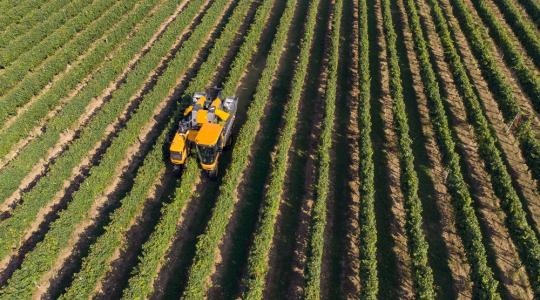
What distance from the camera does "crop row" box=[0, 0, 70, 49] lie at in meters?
34.9

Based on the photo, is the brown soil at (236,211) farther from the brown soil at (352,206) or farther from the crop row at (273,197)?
the brown soil at (352,206)

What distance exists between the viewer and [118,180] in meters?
22.7

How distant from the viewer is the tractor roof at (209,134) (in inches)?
808

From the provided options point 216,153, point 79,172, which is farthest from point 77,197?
point 216,153

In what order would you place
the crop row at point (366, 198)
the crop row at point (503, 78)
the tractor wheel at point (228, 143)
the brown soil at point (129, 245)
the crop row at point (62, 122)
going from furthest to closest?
the crop row at point (503, 78), the tractor wheel at point (228, 143), the crop row at point (62, 122), the brown soil at point (129, 245), the crop row at point (366, 198)

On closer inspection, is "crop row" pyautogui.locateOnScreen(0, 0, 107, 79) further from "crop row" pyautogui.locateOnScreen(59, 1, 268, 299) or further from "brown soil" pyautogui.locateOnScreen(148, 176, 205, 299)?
"brown soil" pyautogui.locateOnScreen(148, 176, 205, 299)

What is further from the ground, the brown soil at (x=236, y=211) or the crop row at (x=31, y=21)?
the crop row at (x=31, y=21)

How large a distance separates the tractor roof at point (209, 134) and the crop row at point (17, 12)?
28.0 m

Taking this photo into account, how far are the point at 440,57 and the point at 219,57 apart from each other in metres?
19.4

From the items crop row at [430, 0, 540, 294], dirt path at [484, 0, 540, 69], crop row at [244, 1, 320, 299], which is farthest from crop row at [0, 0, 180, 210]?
dirt path at [484, 0, 540, 69]

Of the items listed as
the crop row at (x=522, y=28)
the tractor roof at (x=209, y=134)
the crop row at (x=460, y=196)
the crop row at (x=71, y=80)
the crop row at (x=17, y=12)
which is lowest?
the crop row at (x=460, y=196)

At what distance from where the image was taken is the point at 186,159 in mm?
22297

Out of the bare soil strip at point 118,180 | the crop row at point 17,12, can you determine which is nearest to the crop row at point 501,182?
the bare soil strip at point 118,180

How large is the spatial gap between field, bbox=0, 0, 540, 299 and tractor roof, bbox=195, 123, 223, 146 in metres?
1.87
